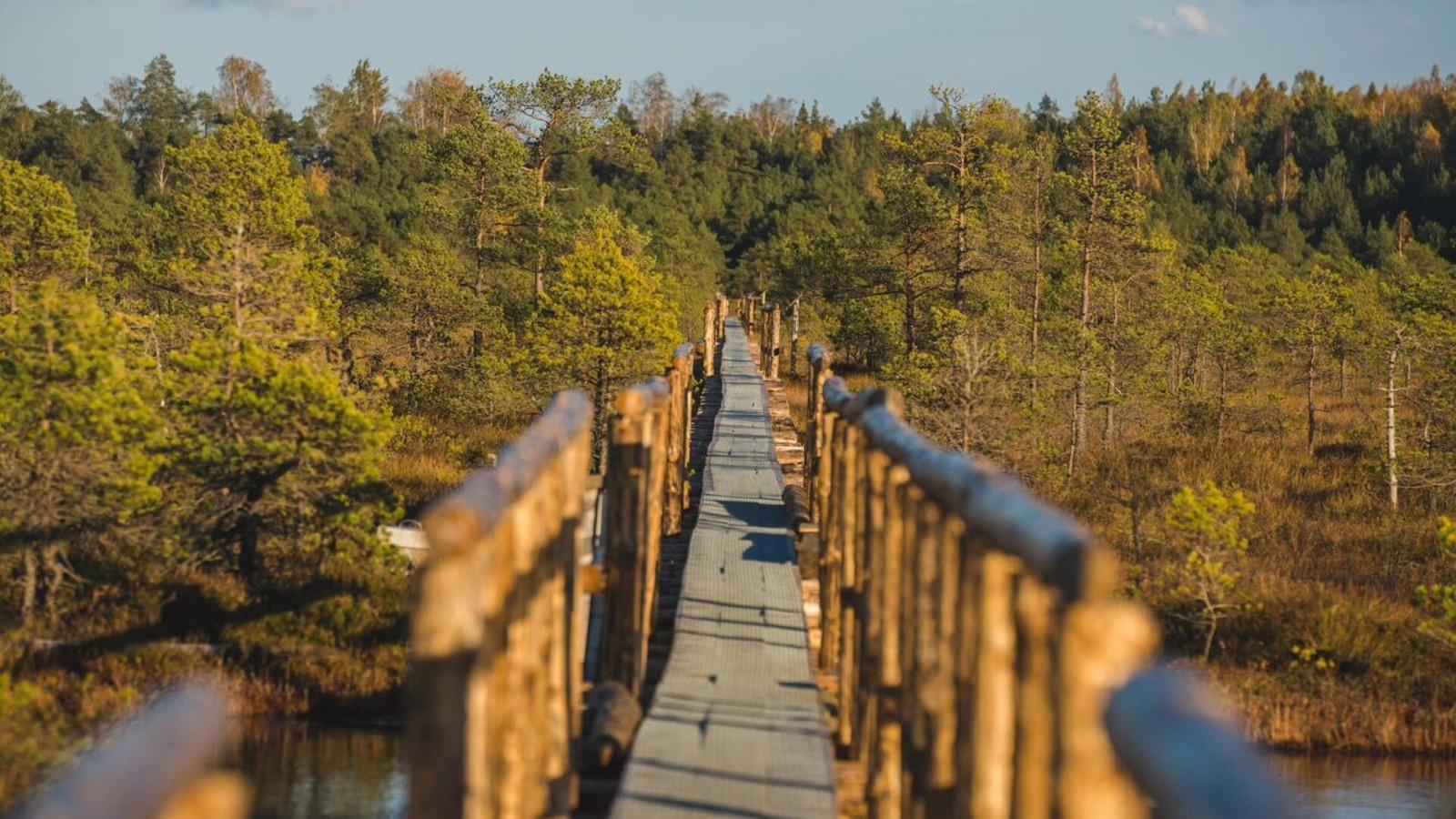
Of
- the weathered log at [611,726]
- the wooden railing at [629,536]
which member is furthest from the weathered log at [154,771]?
the wooden railing at [629,536]

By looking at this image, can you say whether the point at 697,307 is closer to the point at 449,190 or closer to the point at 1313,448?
the point at 449,190

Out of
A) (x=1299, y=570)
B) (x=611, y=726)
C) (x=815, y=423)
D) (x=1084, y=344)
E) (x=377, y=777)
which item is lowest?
(x=377, y=777)

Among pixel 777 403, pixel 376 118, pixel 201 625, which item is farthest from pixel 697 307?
pixel 376 118

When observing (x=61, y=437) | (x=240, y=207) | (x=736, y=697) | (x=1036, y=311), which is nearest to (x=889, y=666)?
(x=736, y=697)

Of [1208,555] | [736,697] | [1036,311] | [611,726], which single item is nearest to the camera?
[611,726]

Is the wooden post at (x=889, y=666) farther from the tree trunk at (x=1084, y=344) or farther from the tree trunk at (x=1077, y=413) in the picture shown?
the tree trunk at (x=1077, y=413)

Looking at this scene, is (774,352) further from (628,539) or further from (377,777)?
(628,539)

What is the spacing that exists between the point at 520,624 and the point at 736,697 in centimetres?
354

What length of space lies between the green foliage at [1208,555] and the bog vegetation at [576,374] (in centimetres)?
10

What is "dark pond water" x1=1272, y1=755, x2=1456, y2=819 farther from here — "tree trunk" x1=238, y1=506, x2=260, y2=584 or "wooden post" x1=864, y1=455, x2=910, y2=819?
"tree trunk" x1=238, y1=506, x2=260, y2=584

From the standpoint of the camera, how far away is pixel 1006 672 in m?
3.66

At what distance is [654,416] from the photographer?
9188 millimetres

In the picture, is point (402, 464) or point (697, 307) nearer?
point (402, 464)

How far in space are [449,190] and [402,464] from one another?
51.8 ft
